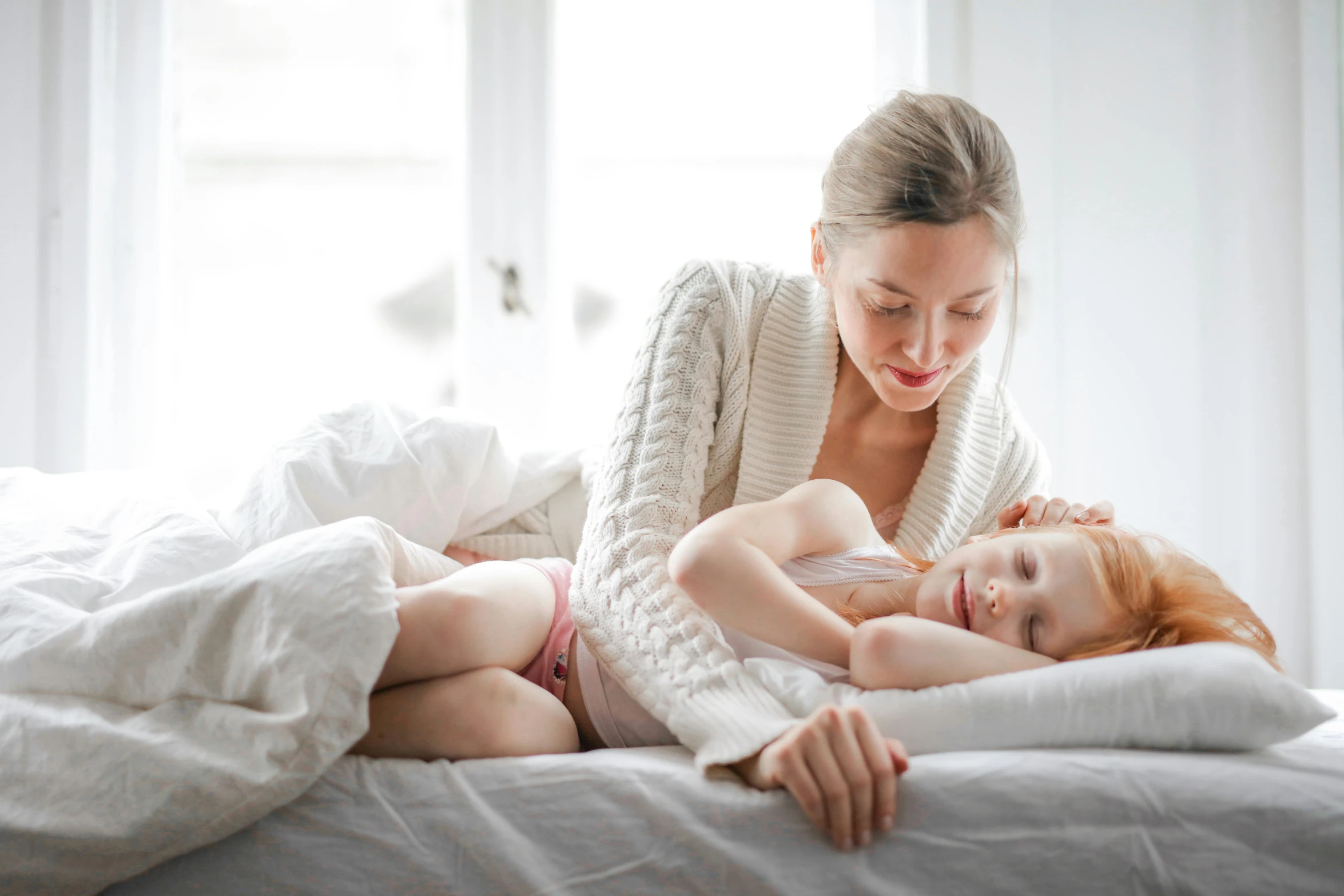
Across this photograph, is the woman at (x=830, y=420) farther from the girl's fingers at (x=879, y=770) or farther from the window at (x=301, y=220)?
the window at (x=301, y=220)

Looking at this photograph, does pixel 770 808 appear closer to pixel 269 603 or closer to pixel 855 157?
pixel 269 603

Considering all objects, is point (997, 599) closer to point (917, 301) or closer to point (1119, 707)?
point (1119, 707)

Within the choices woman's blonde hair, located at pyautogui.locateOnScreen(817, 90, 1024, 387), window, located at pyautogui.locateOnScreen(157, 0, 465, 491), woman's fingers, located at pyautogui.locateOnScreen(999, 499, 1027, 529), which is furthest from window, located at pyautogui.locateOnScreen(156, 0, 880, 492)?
woman's fingers, located at pyautogui.locateOnScreen(999, 499, 1027, 529)

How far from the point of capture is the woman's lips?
110 centimetres

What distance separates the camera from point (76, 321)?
193 cm

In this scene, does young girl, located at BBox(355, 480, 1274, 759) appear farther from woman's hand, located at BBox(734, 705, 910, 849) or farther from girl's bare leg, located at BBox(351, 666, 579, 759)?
woman's hand, located at BBox(734, 705, 910, 849)

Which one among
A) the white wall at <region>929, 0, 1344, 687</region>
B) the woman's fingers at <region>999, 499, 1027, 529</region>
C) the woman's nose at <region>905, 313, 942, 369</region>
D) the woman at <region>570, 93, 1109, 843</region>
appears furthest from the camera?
the white wall at <region>929, 0, 1344, 687</region>

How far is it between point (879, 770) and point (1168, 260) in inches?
65.5

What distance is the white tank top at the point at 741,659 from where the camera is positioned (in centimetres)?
94

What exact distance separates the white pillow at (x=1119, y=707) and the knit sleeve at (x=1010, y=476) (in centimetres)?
50

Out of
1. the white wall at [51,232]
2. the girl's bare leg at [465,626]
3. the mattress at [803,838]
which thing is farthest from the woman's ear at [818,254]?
the white wall at [51,232]

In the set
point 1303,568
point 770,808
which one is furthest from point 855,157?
point 1303,568

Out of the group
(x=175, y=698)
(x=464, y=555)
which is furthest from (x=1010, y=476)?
(x=175, y=698)

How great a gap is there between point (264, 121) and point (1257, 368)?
7.48 feet
